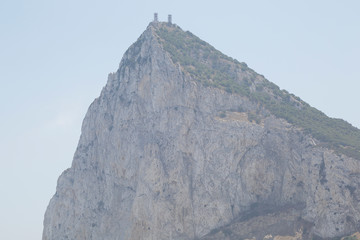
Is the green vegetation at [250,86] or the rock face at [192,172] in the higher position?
the green vegetation at [250,86]

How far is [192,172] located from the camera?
92625 mm

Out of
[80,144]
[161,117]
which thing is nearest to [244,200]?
[161,117]

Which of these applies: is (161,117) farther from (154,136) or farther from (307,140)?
(307,140)

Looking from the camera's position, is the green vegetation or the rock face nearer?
the rock face

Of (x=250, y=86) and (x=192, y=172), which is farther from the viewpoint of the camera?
(x=250, y=86)

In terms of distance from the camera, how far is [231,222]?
3511 inches

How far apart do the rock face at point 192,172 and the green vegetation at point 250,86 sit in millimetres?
1911

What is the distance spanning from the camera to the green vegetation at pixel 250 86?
302 feet

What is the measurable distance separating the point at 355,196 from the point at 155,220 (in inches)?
1130

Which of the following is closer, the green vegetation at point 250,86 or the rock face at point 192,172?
the rock face at point 192,172

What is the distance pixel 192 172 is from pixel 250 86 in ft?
75.0

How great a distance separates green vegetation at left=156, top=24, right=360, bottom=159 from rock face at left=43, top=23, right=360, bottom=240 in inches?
75.2

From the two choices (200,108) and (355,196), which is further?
(200,108)

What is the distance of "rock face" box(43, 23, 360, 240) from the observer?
275ft
